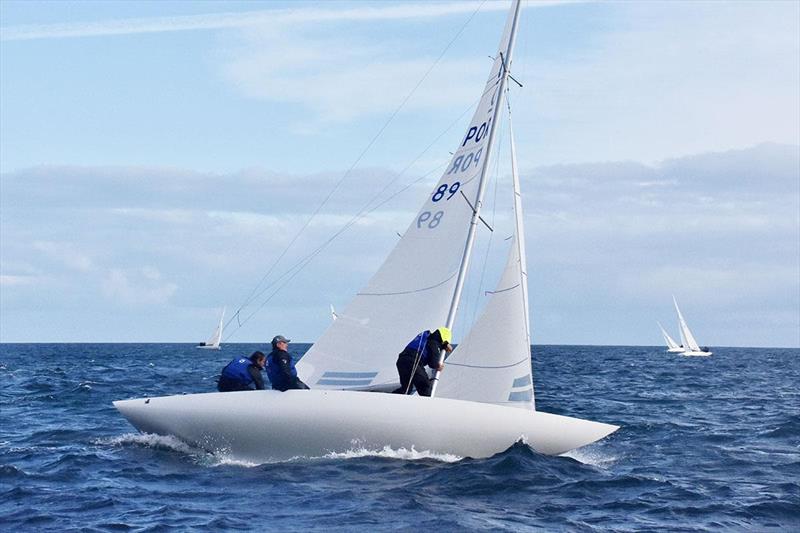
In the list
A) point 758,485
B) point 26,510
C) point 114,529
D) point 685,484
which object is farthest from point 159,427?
point 758,485

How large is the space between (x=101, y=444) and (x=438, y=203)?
676 centimetres

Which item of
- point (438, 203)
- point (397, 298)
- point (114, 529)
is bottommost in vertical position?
point (114, 529)

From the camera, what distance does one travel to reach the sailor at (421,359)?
1438 cm

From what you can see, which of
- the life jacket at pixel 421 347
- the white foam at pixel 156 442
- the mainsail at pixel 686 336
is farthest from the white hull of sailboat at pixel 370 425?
the mainsail at pixel 686 336

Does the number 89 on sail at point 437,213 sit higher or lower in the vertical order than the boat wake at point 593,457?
A: higher

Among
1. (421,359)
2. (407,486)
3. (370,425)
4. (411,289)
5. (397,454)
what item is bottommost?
(407,486)

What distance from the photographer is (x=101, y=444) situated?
15.5 m

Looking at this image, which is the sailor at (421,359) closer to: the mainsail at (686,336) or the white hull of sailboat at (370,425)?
the white hull of sailboat at (370,425)

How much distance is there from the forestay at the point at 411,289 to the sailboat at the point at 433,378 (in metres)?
0.02

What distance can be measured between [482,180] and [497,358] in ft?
9.96

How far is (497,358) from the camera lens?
569 inches

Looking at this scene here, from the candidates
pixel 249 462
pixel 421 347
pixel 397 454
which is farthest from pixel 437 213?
pixel 249 462

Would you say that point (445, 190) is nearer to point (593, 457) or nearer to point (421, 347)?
point (421, 347)

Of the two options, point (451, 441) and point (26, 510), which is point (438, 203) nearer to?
point (451, 441)
